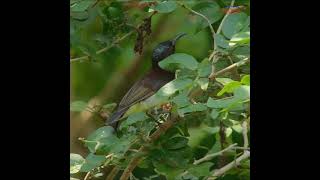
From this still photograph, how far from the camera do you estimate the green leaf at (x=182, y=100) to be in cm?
123

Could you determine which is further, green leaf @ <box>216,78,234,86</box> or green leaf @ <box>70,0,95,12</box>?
green leaf @ <box>70,0,95,12</box>

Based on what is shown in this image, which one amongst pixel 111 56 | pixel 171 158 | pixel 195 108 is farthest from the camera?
pixel 111 56

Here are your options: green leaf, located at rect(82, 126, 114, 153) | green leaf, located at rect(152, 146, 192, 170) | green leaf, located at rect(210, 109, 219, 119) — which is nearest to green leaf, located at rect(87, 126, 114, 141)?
green leaf, located at rect(82, 126, 114, 153)

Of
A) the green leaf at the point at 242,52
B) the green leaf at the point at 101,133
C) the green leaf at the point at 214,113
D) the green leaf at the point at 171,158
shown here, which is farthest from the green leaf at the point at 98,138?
the green leaf at the point at 242,52

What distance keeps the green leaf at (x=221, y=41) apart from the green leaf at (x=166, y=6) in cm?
12

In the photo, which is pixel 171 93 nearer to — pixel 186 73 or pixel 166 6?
pixel 186 73

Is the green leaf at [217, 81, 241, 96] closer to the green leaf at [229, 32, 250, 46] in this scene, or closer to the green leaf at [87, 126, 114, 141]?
the green leaf at [229, 32, 250, 46]

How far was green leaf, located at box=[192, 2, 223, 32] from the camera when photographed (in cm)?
135

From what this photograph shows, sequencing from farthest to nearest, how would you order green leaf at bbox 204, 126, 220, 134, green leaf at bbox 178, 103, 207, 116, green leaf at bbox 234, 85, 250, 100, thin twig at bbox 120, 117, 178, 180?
green leaf at bbox 204, 126, 220, 134, thin twig at bbox 120, 117, 178, 180, green leaf at bbox 178, 103, 207, 116, green leaf at bbox 234, 85, 250, 100

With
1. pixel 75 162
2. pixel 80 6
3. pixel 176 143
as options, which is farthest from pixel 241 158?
pixel 80 6

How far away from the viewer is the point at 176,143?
52.8 inches

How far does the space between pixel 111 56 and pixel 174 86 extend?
271mm
